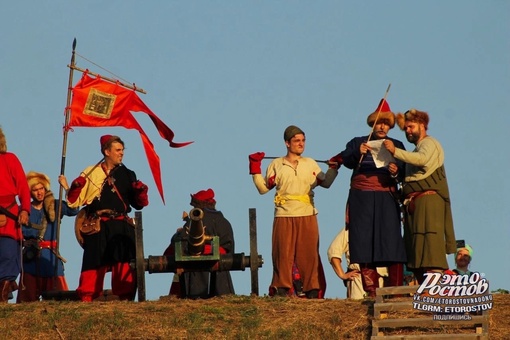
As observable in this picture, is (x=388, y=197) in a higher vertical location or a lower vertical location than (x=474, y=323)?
higher

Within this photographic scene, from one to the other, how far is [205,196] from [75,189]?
2.24m

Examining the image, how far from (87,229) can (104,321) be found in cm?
256

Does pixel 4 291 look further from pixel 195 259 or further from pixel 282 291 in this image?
pixel 282 291

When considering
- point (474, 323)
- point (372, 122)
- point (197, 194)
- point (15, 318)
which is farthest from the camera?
point (197, 194)

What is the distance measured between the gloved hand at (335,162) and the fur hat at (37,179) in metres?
4.06

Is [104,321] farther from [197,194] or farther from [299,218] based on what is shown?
[197,194]

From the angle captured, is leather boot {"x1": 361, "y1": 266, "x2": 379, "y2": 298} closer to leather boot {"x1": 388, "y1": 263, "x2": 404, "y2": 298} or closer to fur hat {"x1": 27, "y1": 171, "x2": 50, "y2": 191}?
leather boot {"x1": 388, "y1": 263, "x2": 404, "y2": 298}

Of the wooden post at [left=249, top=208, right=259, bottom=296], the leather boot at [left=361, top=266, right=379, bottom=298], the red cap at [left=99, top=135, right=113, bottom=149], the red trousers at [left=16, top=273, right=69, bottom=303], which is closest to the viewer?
the leather boot at [left=361, top=266, right=379, bottom=298]

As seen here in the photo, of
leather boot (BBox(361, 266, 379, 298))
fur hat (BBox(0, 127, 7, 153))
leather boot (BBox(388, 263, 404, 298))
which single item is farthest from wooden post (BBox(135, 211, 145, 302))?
leather boot (BBox(388, 263, 404, 298))

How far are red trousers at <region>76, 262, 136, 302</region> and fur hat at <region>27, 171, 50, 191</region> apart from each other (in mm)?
1847

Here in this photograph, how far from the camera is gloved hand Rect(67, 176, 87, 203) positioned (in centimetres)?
1850

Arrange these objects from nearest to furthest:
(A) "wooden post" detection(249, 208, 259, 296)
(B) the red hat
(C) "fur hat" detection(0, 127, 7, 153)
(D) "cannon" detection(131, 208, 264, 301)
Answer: (D) "cannon" detection(131, 208, 264, 301), (A) "wooden post" detection(249, 208, 259, 296), (C) "fur hat" detection(0, 127, 7, 153), (B) the red hat

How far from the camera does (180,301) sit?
1716 centimetres

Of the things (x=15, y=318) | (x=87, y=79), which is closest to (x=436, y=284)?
(x=15, y=318)
